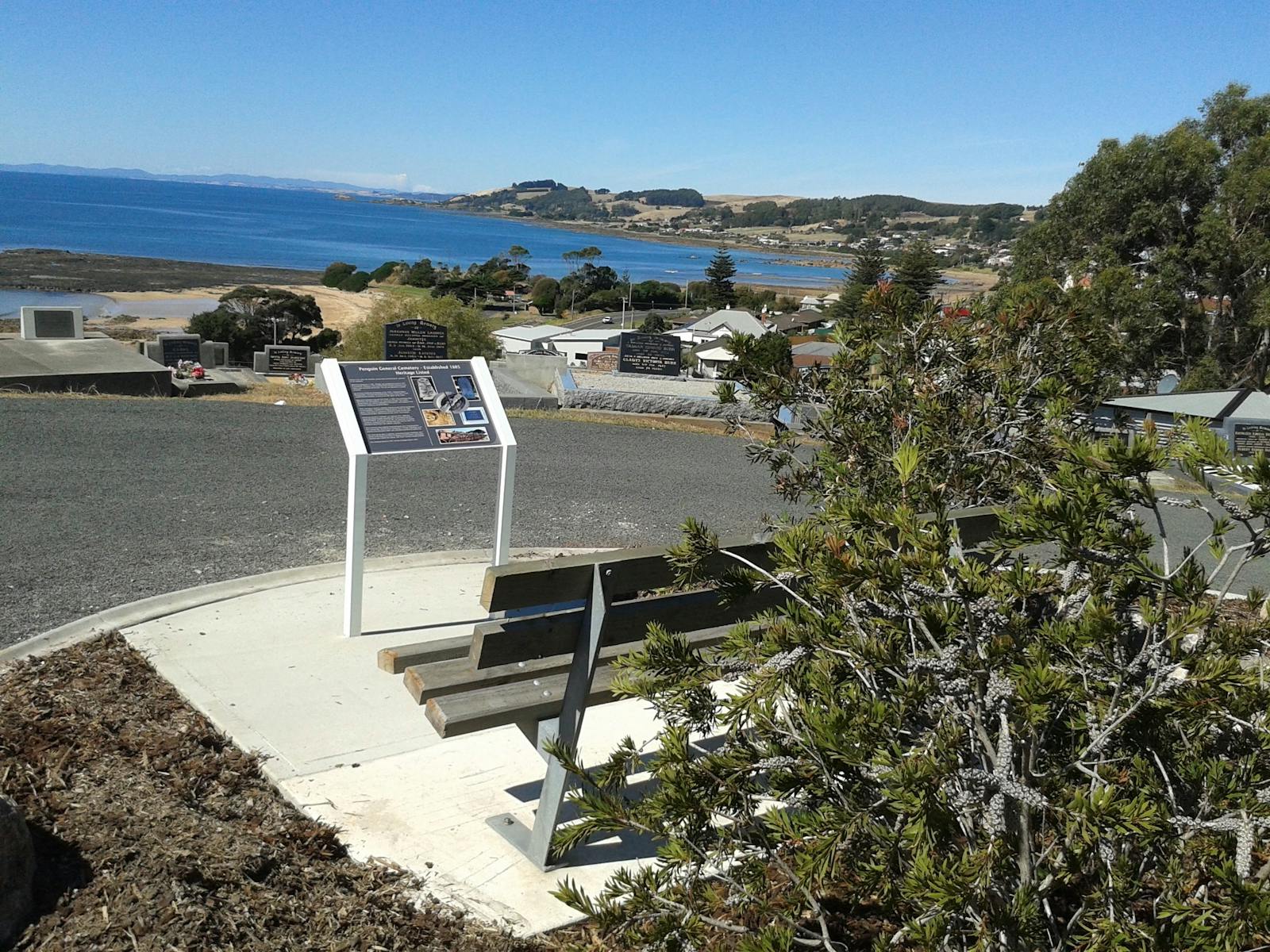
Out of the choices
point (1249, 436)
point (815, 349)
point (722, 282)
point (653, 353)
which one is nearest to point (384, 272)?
point (722, 282)

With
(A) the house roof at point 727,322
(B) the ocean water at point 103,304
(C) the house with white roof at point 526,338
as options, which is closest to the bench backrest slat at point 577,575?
(C) the house with white roof at point 526,338

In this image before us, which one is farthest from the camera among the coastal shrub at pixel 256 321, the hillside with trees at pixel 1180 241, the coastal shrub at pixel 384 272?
the coastal shrub at pixel 384 272

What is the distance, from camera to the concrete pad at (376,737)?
3.38m

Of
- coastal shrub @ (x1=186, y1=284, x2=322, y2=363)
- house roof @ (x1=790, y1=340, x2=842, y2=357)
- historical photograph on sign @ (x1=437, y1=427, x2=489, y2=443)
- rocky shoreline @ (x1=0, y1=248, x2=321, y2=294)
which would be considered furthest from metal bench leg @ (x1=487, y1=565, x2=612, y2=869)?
rocky shoreline @ (x1=0, y1=248, x2=321, y2=294)

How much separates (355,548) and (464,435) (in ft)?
3.02

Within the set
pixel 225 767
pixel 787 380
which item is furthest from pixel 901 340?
pixel 225 767

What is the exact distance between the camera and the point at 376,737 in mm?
4305

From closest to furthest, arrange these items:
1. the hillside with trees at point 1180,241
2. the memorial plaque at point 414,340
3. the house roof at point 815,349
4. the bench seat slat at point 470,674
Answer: the bench seat slat at point 470,674, the memorial plaque at point 414,340, the hillside with trees at point 1180,241, the house roof at point 815,349

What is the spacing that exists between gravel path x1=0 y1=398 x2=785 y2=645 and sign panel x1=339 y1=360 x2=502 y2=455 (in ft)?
5.34

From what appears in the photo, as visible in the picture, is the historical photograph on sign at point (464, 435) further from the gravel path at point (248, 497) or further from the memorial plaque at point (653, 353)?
the memorial plaque at point (653, 353)

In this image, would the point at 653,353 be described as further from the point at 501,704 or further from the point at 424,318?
the point at 501,704

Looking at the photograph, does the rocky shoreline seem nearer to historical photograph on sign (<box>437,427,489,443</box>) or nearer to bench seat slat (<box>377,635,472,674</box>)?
A: historical photograph on sign (<box>437,427,489,443</box>)

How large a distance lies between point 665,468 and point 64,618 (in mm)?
6613

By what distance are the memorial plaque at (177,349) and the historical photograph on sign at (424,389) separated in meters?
20.1
